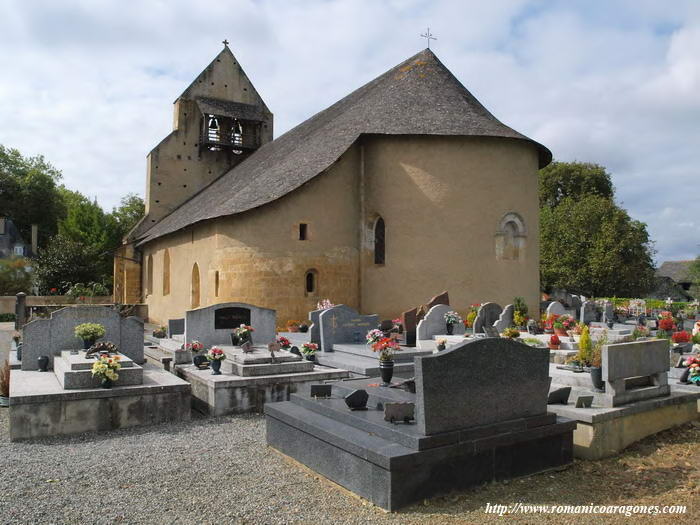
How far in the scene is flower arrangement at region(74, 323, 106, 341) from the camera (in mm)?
10492

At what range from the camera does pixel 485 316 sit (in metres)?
16.0

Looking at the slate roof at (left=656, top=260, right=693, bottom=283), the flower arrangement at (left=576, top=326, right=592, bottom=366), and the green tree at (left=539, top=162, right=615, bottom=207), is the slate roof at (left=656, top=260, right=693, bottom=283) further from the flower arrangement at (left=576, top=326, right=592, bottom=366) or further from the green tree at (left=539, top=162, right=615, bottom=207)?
the flower arrangement at (left=576, top=326, right=592, bottom=366)

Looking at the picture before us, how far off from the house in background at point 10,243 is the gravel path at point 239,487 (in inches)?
2100

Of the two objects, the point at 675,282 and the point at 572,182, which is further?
the point at 675,282

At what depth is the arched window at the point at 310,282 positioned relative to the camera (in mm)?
20703

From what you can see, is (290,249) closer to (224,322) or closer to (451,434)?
(224,322)

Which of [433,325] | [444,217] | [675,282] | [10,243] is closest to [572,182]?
[675,282]

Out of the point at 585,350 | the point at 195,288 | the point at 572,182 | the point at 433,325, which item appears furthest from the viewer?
the point at 572,182

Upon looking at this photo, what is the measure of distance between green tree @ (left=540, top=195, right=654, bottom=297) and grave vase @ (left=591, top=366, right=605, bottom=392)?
33.9 metres

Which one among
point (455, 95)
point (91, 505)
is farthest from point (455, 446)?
point (455, 95)

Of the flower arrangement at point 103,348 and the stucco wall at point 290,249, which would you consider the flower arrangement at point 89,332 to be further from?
the stucco wall at point 290,249

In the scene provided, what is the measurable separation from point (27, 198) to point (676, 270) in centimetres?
7236

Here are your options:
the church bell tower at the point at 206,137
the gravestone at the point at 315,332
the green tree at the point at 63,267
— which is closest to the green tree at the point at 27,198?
the green tree at the point at 63,267

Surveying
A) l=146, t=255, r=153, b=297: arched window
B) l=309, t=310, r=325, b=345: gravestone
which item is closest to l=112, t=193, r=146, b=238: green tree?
l=146, t=255, r=153, b=297: arched window
